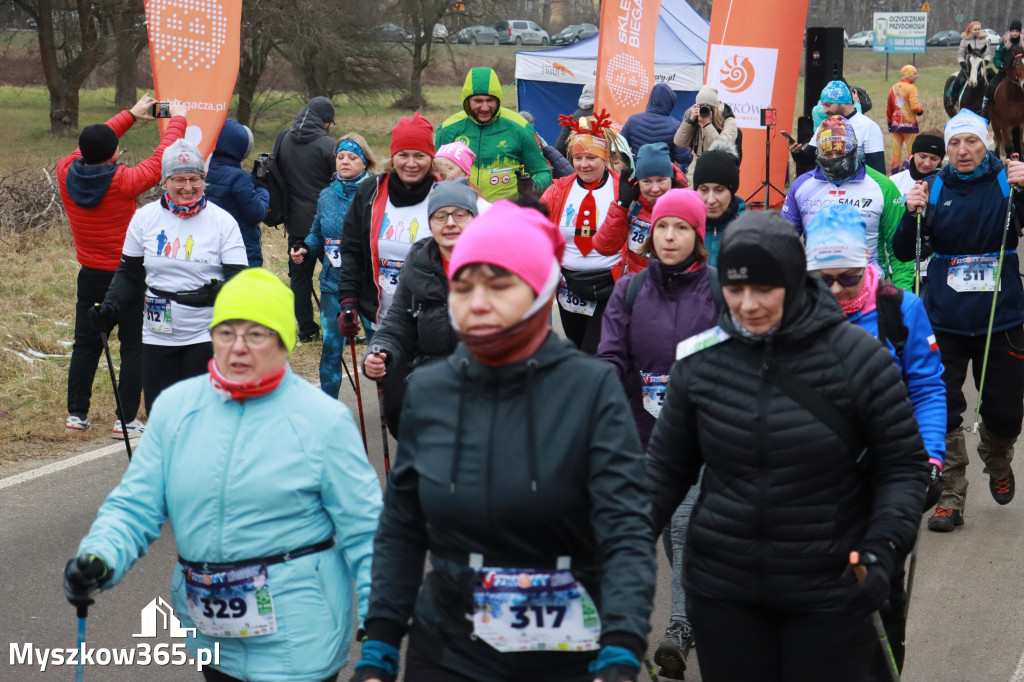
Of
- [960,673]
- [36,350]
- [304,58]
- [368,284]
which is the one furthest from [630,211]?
[304,58]

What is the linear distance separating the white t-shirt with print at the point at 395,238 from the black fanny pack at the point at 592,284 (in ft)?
2.96

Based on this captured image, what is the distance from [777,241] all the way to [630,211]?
3.42 metres

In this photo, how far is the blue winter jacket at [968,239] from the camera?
22.9 feet

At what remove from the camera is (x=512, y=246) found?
2.82 metres

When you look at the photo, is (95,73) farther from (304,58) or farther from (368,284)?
(368,284)

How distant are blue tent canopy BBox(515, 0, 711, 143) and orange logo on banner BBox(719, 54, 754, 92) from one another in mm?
8883

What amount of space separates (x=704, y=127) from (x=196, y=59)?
201 inches

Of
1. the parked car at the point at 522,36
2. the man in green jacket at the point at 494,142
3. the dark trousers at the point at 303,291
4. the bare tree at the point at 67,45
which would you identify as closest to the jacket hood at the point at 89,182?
the man in green jacket at the point at 494,142

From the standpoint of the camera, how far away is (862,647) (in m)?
3.53

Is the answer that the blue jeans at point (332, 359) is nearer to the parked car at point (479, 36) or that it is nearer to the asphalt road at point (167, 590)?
the asphalt road at point (167, 590)

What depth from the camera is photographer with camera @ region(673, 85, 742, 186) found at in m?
12.4

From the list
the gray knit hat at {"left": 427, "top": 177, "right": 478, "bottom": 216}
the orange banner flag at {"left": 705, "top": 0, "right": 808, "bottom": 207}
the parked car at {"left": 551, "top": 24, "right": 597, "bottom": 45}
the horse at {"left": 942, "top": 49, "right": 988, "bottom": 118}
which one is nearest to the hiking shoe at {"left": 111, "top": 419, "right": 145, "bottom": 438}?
the gray knit hat at {"left": 427, "top": 177, "right": 478, "bottom": 216}

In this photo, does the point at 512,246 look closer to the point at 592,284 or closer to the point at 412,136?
the point at 412,136

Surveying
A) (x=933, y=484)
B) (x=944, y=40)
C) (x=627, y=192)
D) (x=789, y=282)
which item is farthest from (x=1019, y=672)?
(x=944, y=40)
